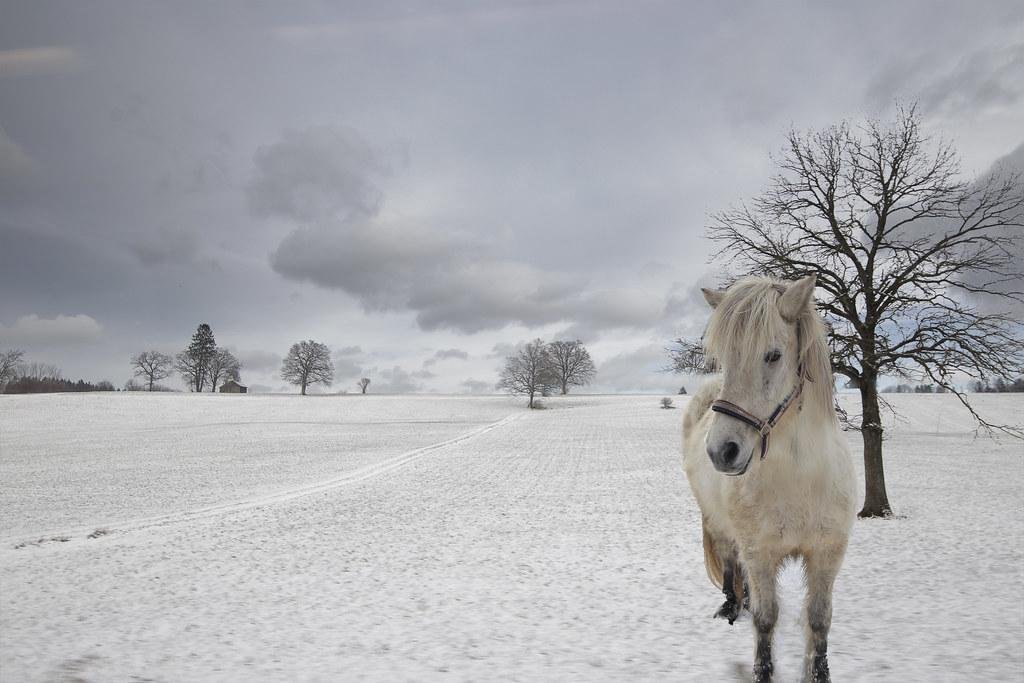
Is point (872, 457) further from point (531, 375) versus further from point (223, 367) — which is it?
point (223, 367)

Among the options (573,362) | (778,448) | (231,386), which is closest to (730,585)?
(778,448)

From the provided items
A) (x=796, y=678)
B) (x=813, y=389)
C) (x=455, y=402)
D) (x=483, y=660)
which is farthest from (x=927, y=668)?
(x=455, y=402)

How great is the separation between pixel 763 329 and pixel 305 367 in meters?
82.7

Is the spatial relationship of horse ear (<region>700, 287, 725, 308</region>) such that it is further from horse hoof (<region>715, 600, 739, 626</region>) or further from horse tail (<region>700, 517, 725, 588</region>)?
horse hoof (<region>715, 600, 739, 626</region>)

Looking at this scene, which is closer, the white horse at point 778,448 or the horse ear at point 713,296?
the white horse at point 778,448

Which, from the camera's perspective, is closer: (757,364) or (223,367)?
(757,364)

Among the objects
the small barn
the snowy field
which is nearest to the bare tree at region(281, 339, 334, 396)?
the small barn

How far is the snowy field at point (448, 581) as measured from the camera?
14.5 ft

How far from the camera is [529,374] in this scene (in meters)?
68.0

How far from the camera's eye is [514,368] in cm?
6988

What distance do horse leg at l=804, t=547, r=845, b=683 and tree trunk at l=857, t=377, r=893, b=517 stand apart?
8703 millimetres

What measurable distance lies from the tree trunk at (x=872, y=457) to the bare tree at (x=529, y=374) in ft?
181

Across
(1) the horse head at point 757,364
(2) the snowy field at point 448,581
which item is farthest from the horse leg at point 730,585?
(1) the horse head at point 757,364

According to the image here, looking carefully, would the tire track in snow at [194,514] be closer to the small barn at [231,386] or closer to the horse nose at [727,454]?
the horse nose at [727,454]
